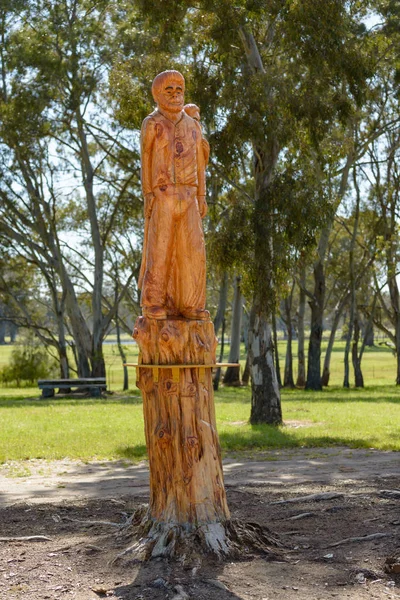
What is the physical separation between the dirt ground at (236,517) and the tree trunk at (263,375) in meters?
5.32

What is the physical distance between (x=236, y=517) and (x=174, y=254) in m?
2.76

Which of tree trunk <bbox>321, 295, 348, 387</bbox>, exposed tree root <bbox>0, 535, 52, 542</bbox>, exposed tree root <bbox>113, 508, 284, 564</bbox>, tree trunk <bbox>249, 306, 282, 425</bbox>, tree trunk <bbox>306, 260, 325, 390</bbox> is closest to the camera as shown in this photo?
exposed tree root <bbox>113, 508, 284, 564</bbox>

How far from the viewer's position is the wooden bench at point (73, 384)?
28062 millimetres

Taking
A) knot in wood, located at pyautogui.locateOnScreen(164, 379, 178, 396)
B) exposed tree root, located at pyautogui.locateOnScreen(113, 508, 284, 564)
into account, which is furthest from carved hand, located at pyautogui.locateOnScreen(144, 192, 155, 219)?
exposed tree root, located at pyautogui.locateOnScreen(113, 508, 284, 564)

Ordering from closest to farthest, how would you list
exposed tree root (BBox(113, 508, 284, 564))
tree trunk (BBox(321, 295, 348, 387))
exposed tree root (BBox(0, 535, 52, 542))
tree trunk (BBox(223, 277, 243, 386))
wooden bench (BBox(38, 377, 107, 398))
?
exposed tree root (BBox(113, 508, 284, 564)), exposed tree root (BBox(0, 535, 52, 542)), wooden bench (BBox(38, 377, 107, 398)), tree trunk (BBox(223, 277, 243, 386)), tree trunk (BBox(321, 295, 348, 387))

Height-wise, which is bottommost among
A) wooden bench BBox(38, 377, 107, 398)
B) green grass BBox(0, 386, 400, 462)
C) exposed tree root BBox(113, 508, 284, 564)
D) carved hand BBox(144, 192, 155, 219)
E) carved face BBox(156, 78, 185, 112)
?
exposed tree root BBox(113, 508, 284, 564)

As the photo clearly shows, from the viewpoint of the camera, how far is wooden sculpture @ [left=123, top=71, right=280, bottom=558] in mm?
6660

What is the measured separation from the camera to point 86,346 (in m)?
30.9

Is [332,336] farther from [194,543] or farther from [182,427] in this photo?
[194,543]

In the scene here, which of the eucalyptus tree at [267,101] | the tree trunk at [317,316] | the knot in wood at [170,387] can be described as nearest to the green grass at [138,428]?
the eucalyptus tree at [267,101]

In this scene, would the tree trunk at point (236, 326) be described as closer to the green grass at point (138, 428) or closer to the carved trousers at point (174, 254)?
the green grass at point (138, 428)

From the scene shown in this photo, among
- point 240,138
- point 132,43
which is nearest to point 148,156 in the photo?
point 240,138

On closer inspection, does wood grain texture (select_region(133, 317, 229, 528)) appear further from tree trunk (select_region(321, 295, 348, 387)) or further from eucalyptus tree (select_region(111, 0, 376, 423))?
tree trunk (select_region(321, 295, 348, 387))

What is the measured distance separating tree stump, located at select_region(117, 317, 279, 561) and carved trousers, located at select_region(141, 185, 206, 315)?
21 cm
